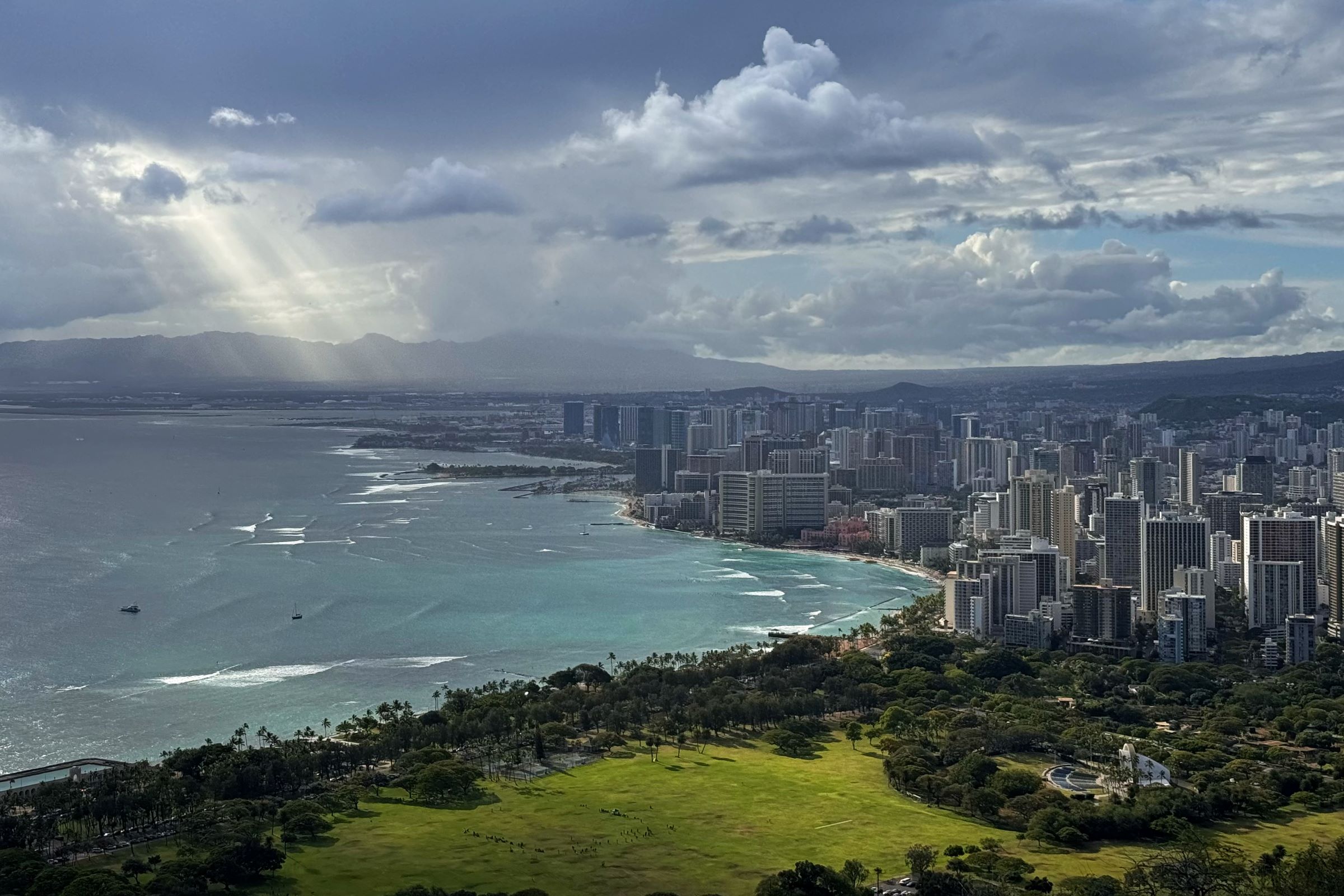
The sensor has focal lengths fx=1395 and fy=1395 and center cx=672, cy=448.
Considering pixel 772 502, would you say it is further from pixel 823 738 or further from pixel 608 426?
pixel 608 426

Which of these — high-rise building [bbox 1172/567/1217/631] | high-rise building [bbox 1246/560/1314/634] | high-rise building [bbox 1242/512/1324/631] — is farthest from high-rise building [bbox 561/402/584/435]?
high-rise building [bbox 1246/560/1314/634]

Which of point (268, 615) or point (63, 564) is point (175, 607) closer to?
point (268, 615)

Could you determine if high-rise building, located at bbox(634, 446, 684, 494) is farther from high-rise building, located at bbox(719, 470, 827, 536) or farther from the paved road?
the paved road

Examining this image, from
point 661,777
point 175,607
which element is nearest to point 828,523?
point 175,607

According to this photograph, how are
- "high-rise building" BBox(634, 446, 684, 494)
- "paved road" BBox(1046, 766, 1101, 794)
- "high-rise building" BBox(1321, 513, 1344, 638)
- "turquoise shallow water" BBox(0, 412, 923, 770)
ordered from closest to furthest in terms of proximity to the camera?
"paved road" BBox(1046, 766, 1101, 794), "turquoise shallow water" BBox(0, 412, 923, 770), "high-rise building" BBox(1321, 513, 1344, 638), "high-rise building" BBox(634, 446, 684, 494)

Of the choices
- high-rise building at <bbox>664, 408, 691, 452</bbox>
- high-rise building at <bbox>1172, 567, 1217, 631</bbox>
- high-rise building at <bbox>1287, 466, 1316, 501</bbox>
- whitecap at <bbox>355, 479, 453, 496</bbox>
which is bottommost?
high-rise building at <bbox>1172, 567, 1217, 631</bbox>

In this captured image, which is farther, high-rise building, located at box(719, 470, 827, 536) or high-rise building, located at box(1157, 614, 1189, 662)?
high-rise building, located at box(719, 470, 827, 536)

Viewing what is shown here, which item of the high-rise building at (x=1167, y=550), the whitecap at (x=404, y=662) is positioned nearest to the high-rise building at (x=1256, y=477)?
the high-rise building at (x=1167, y=550)

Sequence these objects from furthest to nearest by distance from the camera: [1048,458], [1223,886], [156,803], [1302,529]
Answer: [1048,458] → [1302,529] → [156,803] → [1223,886]
